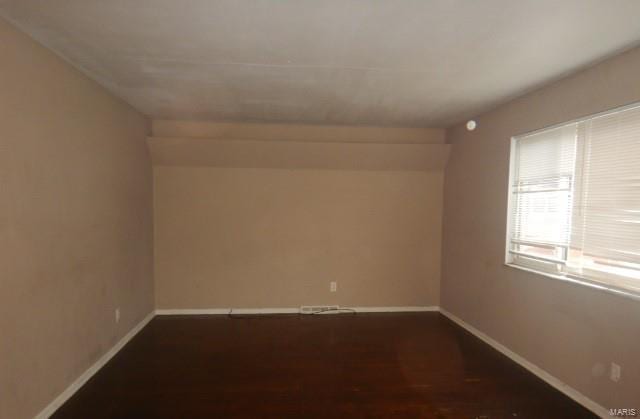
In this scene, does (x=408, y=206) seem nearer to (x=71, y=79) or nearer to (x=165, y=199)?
(x=165, y=199)

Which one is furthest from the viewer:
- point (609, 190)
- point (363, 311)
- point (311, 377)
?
point (363, 311)

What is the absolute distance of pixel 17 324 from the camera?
1.60 metres

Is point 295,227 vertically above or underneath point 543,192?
underneath

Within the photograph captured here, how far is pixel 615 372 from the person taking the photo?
1764 mm

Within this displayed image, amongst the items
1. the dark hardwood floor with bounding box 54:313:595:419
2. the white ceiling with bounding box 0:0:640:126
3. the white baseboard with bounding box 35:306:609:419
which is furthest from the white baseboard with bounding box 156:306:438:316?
the white ceiling with bounding box 0:0:640:126

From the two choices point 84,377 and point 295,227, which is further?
point 295,227

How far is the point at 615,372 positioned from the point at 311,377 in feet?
6.71

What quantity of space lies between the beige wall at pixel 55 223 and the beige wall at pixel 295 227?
74cm

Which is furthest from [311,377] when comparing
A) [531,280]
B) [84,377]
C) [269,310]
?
[531,280]

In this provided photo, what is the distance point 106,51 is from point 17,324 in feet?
5.76

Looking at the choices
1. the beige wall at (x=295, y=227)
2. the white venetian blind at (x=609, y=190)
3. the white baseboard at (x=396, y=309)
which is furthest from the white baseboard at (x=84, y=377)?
the white venetian blind at (x=609, y=190)

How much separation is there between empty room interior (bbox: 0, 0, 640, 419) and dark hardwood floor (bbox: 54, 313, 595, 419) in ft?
0.07

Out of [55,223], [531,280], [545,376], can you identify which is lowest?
[545,376]

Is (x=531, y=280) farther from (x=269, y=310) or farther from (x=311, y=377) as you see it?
(x=269, y=310)
